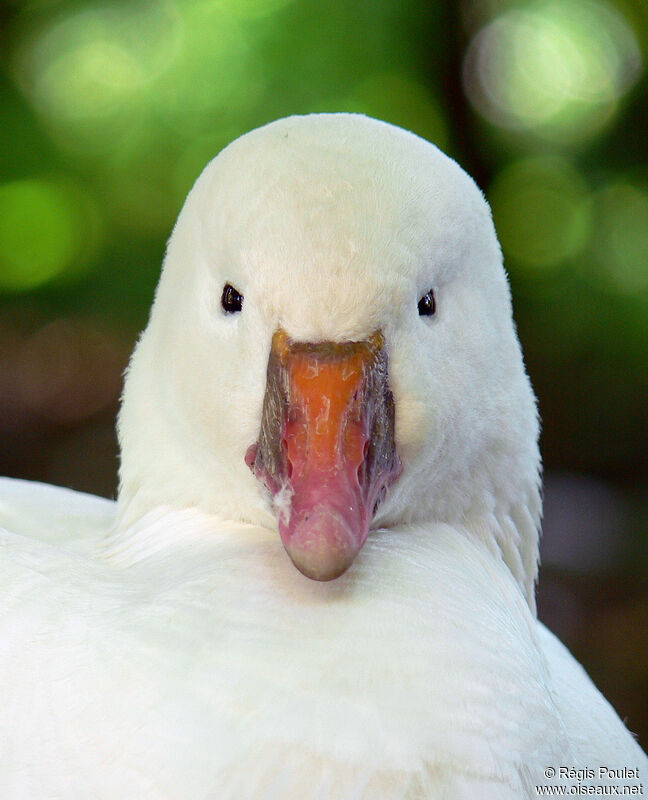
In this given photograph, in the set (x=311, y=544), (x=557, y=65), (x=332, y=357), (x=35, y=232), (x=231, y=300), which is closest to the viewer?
(x=311, y=544)

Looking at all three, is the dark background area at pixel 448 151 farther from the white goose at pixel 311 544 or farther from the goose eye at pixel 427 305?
the goose eye at pixel 427 305

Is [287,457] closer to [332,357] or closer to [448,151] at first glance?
[332,357]

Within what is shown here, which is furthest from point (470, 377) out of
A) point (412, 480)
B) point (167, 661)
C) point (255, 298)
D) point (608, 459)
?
point (608, 459)

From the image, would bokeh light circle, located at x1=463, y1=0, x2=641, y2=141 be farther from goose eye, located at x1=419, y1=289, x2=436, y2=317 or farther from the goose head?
goose eye, located at x1=419, y1=289, x2=436, y2=317

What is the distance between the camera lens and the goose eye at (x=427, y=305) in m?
1.39

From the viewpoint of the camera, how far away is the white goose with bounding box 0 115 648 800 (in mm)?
1152

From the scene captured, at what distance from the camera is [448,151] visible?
13.1ft

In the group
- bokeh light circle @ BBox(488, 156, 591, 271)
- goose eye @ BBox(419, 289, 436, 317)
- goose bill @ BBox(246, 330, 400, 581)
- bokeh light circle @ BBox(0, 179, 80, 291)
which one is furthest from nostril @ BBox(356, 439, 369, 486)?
bokeh light circle @ BBox(0, 179, 80, 291)

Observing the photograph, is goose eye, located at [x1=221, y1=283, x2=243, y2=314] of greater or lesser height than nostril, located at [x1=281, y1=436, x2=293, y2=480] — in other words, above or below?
above

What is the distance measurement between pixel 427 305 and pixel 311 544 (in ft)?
1.37

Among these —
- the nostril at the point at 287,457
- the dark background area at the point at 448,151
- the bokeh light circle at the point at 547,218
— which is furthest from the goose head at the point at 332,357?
the bokeh light circle at the point at 547,218

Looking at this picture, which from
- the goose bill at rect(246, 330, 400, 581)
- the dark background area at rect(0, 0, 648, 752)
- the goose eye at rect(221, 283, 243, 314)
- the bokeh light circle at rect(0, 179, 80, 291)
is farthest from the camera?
the bokeh light circle at rect(0, 179, 80, 291)

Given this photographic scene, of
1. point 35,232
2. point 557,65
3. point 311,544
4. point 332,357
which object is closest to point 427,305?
point 332,357

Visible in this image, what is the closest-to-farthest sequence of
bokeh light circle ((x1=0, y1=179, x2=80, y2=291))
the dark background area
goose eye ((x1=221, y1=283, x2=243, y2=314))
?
goose eye ((x1=221, y1=283, x2=243, y2=314)), the dark background area, bokeh light circle ((x1=0, y1=179, x2=80, y2=291))
